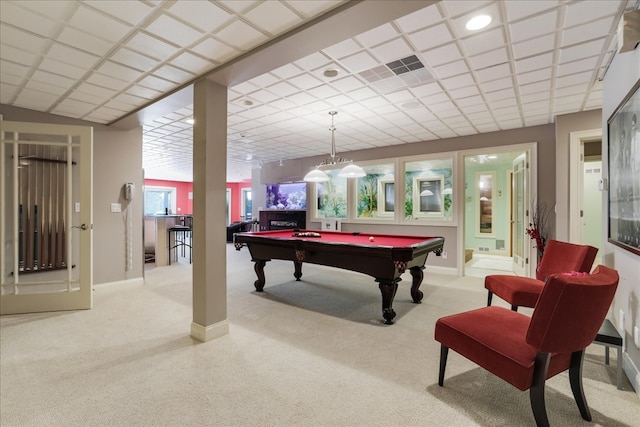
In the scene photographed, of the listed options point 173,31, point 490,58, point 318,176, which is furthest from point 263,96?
point 490,58

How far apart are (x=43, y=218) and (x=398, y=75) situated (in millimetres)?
4605

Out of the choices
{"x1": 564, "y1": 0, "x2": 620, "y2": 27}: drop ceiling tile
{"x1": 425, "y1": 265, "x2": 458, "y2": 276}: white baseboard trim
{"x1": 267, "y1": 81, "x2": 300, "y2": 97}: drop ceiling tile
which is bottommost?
{"x1": 425, "y1": 265, "x2": 458, "y2": 276}: white baseboard trim

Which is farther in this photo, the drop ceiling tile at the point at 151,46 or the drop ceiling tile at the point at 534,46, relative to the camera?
the drop ceiling tile at the point at 534,46

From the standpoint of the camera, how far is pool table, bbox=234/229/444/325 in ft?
9.60

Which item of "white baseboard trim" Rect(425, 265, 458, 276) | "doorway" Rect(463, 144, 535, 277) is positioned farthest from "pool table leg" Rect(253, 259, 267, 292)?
"doorway" Rect(463, 144, 535, 277)

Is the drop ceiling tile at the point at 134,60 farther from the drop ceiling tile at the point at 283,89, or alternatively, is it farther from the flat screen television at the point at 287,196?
the flat screen television at the point at 287,196

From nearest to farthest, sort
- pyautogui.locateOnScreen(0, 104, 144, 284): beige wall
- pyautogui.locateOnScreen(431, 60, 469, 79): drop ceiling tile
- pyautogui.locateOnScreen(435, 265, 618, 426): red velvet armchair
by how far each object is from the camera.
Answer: pyautogui.locateOnScreen(435, 265, 618, 426): red velvet armchair
pyautogui.locateOnScreen(431, 60, 469, 79): drop ceiling tile
pyautogui.locateOnScreen(0, 104, 144, 284): beige wall

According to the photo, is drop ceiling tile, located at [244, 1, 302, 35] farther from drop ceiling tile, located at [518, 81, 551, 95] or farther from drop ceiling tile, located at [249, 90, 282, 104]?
drop ceiling tile, located at [518, 81, 551, 95]

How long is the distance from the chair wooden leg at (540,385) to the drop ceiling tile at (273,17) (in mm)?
2469

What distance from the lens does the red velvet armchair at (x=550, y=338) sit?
144 centimetres

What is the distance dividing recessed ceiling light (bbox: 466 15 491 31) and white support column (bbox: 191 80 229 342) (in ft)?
7.02

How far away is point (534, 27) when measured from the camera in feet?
7.22

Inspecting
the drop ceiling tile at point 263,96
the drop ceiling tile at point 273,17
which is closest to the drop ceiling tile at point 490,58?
the drop ceiling tile at point 273,17

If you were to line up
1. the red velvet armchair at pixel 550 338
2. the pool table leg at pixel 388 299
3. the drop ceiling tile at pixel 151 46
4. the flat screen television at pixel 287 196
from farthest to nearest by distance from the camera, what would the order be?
the flat screen television at pixel 287 196 → the pool table leg at pixel 388 299 → the drop ceiling tile at pixel 151 46 → the red velvet armchair at pixel 550 338
